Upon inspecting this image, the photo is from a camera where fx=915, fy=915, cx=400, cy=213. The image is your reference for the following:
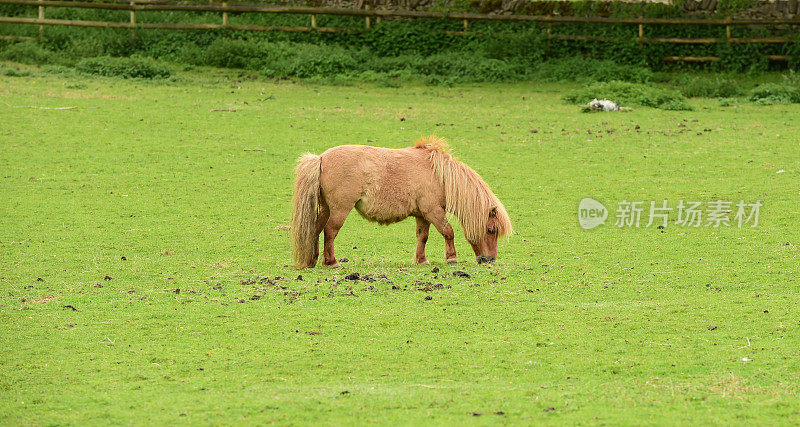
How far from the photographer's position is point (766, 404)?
18.6 ft

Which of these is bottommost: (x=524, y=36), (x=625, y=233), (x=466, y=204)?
(x=625, y=233)

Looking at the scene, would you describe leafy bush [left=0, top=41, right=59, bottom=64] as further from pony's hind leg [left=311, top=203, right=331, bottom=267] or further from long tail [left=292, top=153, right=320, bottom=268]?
long tail [left=292, top=153, right=320, bottom=268]

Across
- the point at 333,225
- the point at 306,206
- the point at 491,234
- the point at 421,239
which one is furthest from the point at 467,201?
the point at 306,206

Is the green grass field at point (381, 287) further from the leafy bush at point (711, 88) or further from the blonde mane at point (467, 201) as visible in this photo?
the leafy bush at point (711, 88)

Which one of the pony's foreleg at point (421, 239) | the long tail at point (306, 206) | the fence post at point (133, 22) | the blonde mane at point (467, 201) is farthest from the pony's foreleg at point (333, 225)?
the fence post at point (133, 22)

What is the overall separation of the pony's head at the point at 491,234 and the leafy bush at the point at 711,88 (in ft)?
47.8

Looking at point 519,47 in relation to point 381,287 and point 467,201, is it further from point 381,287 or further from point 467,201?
point 381,287

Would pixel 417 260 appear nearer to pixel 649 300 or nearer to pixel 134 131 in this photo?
pixel 649 300

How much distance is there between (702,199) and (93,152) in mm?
10228

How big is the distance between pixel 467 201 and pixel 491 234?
1.56ft

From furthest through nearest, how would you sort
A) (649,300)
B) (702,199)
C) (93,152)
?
(93,152) < (702,199) < (649,300)

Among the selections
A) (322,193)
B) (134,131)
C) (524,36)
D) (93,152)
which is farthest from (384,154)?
(524,36)

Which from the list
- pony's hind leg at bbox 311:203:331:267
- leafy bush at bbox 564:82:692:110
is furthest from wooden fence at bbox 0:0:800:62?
pony's hind leg at bbox 311:203:331:267

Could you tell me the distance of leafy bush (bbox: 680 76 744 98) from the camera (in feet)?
73.8
